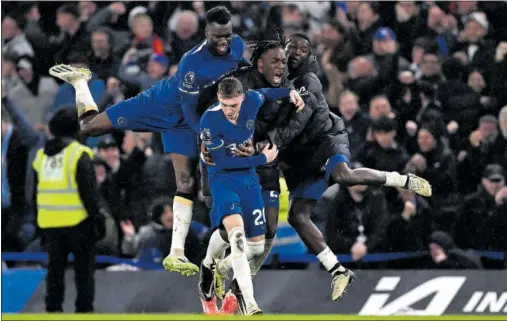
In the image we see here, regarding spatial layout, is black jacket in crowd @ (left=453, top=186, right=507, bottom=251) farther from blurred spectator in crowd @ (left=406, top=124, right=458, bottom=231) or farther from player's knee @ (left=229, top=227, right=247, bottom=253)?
player's knee @ (left=229, top=227, right=247, bottom=253)

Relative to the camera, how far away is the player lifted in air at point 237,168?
10.7 metres

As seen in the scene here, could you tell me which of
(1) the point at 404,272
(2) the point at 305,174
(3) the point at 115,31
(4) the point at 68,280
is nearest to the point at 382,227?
(1) the point at 404,272

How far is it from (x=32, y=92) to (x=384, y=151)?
13.3 feet

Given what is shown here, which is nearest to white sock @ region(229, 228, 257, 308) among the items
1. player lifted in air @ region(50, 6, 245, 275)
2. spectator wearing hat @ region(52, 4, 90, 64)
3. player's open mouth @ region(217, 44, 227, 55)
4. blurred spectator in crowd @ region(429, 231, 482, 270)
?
player lifted in air @ region(50, 6, 245, 275)

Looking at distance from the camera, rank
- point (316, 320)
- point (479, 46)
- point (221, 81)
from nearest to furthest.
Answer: point (316, 320), point (221, 81), point (479, 46)

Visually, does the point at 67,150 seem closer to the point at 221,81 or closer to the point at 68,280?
the point at 68,280

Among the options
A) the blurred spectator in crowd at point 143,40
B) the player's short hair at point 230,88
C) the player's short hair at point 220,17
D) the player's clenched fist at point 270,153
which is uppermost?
the player's short hair at point 220,17

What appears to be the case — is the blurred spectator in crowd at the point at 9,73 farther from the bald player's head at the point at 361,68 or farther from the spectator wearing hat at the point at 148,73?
the bald player's head at the point at 361,68

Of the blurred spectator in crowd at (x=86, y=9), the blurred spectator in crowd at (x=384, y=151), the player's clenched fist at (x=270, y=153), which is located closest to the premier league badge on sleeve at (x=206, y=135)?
the player's clenched fist at (x=270, y=153)

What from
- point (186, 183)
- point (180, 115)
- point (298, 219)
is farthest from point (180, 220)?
point (298, 219)

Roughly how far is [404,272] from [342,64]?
8.44ft

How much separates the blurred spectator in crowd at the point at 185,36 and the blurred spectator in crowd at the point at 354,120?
1945 mm

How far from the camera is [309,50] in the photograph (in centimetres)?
1155

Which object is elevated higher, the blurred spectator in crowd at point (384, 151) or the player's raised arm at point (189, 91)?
the player's raised arm at point (189, 91)
